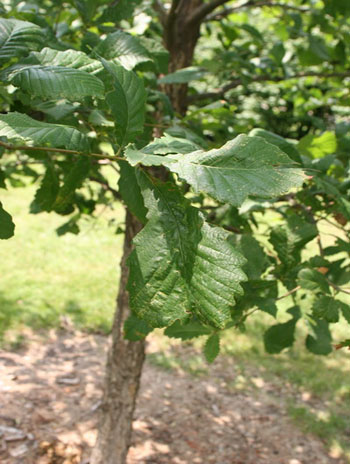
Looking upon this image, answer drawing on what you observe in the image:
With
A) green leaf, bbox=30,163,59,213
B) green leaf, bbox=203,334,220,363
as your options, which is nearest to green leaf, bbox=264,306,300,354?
green leaf, bbox=203,334,220,363

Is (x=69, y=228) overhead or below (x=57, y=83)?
below

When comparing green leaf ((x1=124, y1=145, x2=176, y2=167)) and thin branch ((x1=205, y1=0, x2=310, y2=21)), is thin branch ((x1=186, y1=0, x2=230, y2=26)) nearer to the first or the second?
thin branch ((x1=205, y1=0, x2=310, y2=21))

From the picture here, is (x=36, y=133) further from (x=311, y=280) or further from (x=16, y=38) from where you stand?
(x=311, y=280)

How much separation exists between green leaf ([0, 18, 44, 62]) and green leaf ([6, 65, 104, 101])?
10cm

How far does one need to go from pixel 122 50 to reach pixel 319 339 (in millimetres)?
1162

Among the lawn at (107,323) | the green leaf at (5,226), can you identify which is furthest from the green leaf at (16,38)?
the lawn at (107,323)

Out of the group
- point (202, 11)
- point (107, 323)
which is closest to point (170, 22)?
point (202, 11)

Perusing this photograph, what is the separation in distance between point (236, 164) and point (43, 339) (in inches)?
144

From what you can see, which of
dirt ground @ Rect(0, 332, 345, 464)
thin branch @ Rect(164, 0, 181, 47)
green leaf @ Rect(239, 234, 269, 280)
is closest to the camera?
green leaf @ Rect(239, 234, 269, 280)

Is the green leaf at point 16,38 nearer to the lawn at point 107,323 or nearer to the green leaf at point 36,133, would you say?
the green leaf at point 36,133

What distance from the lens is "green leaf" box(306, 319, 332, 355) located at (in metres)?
1.63

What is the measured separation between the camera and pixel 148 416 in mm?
3371

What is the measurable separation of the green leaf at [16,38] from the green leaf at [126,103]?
206 mm

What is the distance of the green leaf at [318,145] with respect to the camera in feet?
5.33
